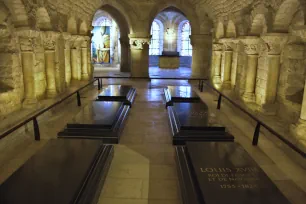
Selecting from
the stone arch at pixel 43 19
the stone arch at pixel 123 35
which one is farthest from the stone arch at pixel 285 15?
the stone arch at pixel 123 35

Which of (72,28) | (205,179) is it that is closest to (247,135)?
(205,179)

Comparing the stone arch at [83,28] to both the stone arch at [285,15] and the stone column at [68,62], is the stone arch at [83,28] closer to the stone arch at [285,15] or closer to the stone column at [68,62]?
the stone column at [68,62]

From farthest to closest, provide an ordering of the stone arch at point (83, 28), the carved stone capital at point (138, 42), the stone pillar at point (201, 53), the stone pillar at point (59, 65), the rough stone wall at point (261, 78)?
1. the stone pillar at point (201, 53)
2. the carved stone capital at point (138, 42)
3. the stone arch at point (83, 28)
4. the stone pillar at point (59, 65)
5. the rough stone wall at point (261, 78)

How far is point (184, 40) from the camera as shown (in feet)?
81.8

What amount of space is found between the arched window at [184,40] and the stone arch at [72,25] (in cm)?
1519

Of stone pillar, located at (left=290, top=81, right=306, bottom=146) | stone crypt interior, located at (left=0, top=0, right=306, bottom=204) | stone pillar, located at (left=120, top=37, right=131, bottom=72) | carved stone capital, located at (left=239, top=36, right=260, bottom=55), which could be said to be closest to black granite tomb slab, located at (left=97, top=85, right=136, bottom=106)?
stone crypt interior, located at (left=0, top=0, right=306, bottom=204)

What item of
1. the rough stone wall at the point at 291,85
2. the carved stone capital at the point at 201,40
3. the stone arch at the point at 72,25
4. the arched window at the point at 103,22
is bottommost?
the rough stone wall at the point at 291,85

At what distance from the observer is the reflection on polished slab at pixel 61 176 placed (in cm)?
306

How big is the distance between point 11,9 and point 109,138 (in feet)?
12.7

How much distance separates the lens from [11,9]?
247 inches

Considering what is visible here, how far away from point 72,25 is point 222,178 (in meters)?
9.22

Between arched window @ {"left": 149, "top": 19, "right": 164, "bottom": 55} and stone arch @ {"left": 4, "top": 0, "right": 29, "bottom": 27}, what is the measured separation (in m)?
19.1

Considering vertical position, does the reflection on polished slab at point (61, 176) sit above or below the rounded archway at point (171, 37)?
below

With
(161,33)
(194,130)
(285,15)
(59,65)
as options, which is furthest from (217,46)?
(161,33)
